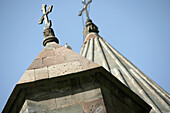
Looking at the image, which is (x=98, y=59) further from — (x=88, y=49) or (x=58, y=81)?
(x=58, y=81)

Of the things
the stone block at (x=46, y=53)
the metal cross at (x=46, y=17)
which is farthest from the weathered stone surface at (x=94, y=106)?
the metal cross at (x=46, y=17)

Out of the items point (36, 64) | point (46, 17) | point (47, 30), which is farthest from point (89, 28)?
point (36, 64)

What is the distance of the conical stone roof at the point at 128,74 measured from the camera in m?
8.71

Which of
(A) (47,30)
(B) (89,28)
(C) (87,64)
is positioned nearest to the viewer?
(C) (87,64)

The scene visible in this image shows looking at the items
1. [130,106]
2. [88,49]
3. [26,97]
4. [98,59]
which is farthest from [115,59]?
[26,97]

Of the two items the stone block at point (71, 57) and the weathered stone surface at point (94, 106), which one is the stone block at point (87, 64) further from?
the weathered stone surface at point (94, 106)

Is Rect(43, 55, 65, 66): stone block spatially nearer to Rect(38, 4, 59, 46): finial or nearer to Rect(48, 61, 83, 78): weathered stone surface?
Rect(48, 61, 83, 78): weathered stone surface

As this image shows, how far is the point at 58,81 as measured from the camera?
5.33m

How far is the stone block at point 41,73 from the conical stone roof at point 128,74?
11.5ft

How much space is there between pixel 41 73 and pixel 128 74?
16.7ft

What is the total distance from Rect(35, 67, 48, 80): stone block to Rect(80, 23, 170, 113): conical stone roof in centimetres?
350

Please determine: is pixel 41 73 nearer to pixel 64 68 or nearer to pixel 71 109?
pixel 64 68

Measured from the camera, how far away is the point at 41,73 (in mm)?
5480

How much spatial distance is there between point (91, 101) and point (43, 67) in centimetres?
104
